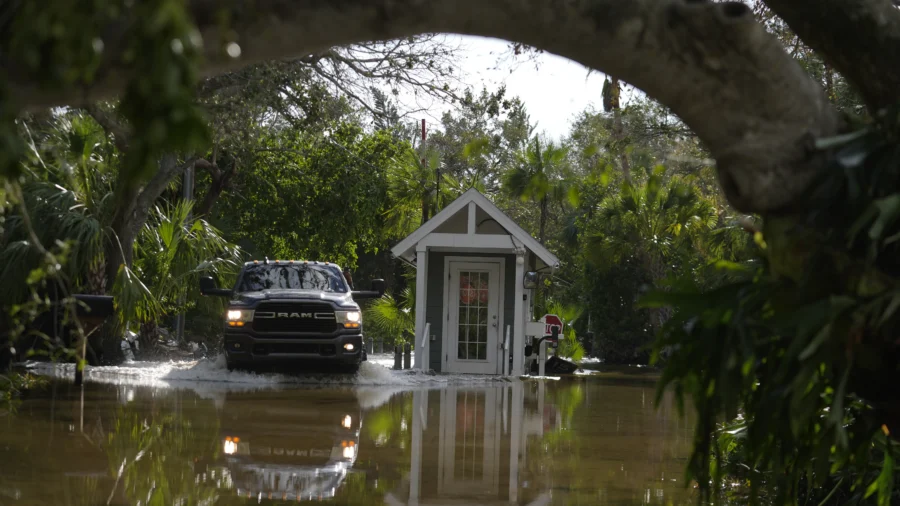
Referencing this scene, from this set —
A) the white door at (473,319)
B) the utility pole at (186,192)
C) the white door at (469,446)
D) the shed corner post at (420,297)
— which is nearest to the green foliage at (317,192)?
the utility pole at (186,192)

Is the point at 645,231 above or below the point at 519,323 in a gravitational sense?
above

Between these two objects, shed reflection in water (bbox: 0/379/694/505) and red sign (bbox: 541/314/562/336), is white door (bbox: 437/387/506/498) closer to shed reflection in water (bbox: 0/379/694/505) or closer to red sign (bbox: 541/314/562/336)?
shed reflection in water (bbox: 0/379/694/505)

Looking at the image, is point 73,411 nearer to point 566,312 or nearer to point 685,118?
point 685,118

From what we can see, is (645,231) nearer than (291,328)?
No

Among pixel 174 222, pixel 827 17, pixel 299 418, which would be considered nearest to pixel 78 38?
pixel 827 17

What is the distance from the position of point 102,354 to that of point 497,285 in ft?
25.9

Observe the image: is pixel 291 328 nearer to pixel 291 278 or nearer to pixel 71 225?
Result: pixel 291 278

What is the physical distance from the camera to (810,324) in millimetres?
3910

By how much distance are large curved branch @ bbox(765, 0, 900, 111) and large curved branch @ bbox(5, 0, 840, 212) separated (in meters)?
0.51

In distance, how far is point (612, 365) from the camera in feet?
108

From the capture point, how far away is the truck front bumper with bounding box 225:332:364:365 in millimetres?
17266

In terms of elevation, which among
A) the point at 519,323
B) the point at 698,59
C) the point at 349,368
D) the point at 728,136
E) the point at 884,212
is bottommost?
the point at 349,368

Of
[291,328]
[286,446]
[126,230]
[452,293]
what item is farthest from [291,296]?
[286,446]

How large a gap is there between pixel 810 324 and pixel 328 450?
256 inches
